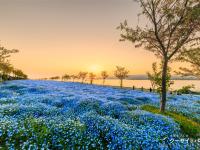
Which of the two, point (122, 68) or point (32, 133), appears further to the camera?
point (122, 68)

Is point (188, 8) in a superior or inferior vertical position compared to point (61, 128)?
superior

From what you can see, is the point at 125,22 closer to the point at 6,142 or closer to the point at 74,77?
the point at 6,142

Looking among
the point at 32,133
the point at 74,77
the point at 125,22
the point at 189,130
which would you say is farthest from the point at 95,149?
the point at 74,77

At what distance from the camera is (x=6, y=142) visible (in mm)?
11617

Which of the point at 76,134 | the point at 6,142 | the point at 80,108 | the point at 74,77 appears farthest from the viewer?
the point at 74,77

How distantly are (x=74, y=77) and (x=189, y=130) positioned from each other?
144682 mm

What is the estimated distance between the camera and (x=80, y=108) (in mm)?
20469

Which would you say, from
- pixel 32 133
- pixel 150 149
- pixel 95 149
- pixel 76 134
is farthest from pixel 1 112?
pixel 150 149

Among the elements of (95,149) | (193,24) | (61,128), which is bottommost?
(95,149)

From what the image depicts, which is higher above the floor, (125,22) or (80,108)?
(125,22)

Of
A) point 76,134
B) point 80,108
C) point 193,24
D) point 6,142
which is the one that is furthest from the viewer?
point 193,24

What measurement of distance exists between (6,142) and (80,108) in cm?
927

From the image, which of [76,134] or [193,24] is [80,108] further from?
→ [193,24]

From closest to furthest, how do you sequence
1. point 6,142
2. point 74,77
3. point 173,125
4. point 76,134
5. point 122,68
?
point 6,142, point 76,134, point 173,125, point 122,68, point 74,77
